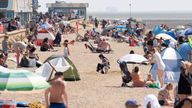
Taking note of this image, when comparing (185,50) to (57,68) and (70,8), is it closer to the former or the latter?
(57,68)

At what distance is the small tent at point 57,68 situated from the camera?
53.8 ft

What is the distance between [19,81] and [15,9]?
34381 millimetres

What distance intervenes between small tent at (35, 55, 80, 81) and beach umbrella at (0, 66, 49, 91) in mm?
4751

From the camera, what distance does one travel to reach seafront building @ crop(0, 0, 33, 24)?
4322 centimetres

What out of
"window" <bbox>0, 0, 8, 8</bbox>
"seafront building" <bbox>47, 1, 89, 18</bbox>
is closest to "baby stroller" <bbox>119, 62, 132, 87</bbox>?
"window" <bbox>0, 0, 8, 8</bbox>

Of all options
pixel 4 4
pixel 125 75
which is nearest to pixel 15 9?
pixel 4 4

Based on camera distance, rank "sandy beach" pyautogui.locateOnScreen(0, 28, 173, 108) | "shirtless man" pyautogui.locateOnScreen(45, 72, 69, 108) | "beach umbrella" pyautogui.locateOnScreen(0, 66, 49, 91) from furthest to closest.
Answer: "sandy beach" pyautogui.locateOnScreen(0, 28, 173, 108)
"beach umbrella" pyautogui.locateOnScreen(0, 66, 49, 91)
"shirtless man" pyautogui.locateOnScreen(45, 72, 69, 108)

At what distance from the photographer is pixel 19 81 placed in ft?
36.4

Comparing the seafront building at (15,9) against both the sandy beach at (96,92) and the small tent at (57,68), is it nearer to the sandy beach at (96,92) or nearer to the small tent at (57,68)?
the sandy beach at (96,92)

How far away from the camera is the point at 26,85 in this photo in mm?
11031

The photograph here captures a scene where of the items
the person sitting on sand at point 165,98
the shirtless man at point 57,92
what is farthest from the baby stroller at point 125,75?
the shirtless man at point 57,92

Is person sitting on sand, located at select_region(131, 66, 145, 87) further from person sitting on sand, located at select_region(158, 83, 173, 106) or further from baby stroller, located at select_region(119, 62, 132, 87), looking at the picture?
person sitting on sand, located at select_region(158, 83, 173, 106)

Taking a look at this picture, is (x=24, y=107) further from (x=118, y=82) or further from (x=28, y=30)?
(x=28, y=30)

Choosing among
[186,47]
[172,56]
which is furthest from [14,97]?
[186,47]
